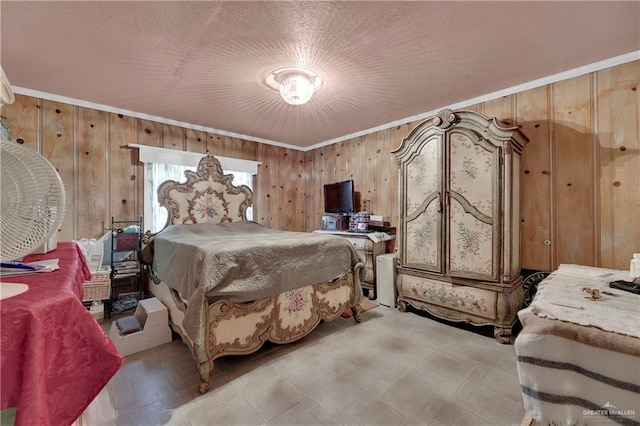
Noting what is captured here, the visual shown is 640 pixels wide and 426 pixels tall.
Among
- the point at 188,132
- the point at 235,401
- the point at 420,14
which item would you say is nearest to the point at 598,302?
the point at 420,14

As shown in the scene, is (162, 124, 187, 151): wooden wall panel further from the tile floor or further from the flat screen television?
the tile floor

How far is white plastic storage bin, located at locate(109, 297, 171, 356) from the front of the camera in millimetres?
2248

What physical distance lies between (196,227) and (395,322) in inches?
104

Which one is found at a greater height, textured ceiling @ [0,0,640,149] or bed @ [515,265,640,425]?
textured ceiling @ [0,0,640,149]

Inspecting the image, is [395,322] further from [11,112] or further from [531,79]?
[11,112]

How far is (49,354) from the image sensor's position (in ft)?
2.11

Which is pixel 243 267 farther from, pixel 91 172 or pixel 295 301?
pixel 91 172

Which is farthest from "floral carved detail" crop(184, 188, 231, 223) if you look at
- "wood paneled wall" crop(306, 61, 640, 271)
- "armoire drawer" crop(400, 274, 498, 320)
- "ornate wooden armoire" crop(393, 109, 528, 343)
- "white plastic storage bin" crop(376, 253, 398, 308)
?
"wood paneled wall" crop(306, 61, 640, 271)

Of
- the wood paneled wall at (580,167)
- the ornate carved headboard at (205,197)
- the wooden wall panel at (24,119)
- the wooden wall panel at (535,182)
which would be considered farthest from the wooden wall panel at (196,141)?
the wooden wall panel at (535,182)

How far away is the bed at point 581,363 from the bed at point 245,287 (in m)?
1.63

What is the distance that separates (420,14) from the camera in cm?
176

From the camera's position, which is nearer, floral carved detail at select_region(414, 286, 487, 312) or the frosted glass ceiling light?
the frosted glass ceiling light

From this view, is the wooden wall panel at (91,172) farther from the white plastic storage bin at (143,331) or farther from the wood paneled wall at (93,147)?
the white plastic storage bin at (143,331)

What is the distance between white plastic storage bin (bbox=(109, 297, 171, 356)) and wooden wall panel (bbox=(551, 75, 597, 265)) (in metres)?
3.79
